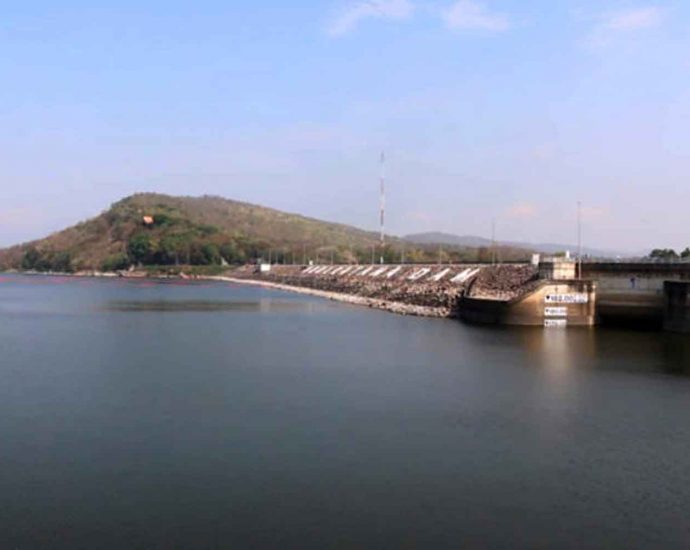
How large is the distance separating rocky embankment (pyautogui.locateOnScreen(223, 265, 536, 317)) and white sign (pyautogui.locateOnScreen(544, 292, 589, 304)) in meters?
4.61

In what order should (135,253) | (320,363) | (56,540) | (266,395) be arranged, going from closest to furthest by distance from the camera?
(56,540) < (266,395) < (320,363) < (135,253)

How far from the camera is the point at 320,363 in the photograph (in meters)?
33.8

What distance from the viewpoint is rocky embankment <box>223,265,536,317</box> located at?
5747cm

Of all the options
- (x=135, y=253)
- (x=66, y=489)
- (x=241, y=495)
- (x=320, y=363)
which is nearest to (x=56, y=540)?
(x=66, y=489)

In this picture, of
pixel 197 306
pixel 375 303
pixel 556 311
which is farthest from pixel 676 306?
pixel 197 306

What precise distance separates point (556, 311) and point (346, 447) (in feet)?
98.8

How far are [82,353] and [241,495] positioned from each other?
2321 centimetres

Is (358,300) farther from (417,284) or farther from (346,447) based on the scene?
(346,447)

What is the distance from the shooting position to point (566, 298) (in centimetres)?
4697

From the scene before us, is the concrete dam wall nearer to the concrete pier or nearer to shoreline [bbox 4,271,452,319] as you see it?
shoreline [bbox 4,271,452,319]

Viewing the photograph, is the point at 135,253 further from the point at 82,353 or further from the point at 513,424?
the point at 513,424

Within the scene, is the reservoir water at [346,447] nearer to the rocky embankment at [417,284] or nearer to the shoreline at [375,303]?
the rocky embankment at [417,284]

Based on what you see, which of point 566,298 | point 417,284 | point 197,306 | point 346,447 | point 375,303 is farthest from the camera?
point 417,284

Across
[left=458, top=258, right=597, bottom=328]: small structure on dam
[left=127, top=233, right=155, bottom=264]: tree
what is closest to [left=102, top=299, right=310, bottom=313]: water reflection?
[left=458, top=258, right=597, bottom=328]: small structure on dam
